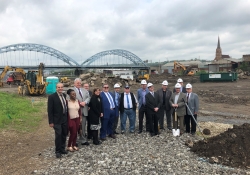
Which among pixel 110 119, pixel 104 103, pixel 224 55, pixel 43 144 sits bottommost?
pixel 43 144

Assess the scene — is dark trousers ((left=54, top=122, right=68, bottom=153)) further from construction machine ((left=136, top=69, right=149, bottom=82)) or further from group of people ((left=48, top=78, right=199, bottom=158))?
construction machine ((left=136, top=69, right=149, bottom=82))

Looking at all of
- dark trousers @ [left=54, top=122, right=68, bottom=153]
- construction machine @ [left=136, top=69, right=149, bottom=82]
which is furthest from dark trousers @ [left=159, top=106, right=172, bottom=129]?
construction machine @ [left=136, top=69, right=149, bottom=82]

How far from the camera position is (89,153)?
21.2ft

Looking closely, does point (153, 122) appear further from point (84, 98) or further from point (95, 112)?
point (84, 98)

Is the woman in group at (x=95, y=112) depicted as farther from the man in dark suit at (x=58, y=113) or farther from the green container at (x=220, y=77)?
the green container at (x=220, y=77)

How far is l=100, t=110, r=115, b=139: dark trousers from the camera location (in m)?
7.75

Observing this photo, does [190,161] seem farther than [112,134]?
No

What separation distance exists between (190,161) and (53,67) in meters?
96.4

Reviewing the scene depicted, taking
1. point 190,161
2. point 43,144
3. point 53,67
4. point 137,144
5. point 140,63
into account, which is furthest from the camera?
point 140,63

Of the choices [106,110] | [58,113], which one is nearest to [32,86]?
[106,110]

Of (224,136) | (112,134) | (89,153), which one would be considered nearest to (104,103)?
(112,134)

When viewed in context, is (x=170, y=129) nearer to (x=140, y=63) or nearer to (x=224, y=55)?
(x=140, y=63)

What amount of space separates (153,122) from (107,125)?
1.59 meters

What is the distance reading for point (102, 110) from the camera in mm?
7469
